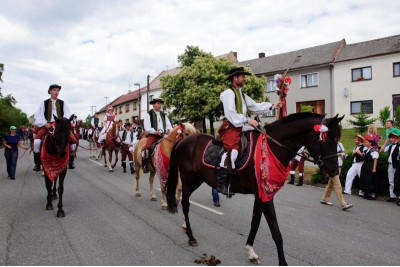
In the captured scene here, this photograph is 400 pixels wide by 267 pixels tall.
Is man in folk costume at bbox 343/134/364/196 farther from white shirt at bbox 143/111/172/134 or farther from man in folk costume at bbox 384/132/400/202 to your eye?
white shirt at bbox 143/111/172/134

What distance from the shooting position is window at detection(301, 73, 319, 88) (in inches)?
1307

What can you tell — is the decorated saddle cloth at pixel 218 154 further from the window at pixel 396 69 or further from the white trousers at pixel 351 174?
the window at pixel 396 69

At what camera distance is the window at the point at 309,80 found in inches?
1307

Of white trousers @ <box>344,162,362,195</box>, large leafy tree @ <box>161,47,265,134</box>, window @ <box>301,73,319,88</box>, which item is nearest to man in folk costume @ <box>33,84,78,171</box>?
white trousers @ <box>344,162,362,195</box>

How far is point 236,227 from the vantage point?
20.2 ft

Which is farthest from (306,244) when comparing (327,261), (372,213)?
(372,213)

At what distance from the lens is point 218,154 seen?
511cm

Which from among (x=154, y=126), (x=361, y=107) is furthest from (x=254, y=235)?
(x=361, y=107)

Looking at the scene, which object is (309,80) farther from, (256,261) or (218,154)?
(256,261)

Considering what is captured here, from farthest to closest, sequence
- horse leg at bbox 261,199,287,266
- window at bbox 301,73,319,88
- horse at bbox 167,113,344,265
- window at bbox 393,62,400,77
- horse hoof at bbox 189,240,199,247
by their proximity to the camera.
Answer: window at bbox 301,73,319,88 < window at bbox 393,62,400,77 < horse hoof at bbox 189,240,199,247 < horse at bbox 167,113,344,265 < horse leg at bbox 261,199,287,266

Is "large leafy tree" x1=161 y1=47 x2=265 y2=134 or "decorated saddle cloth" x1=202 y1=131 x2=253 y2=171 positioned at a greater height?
"large leafy tree" x1=161 y1=47 x2=265 y2=134

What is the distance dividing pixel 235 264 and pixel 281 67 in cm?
3421

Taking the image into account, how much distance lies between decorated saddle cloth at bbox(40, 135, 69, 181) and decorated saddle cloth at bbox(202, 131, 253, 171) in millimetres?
3748

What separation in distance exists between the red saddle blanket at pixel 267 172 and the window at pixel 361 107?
92.7 feet
